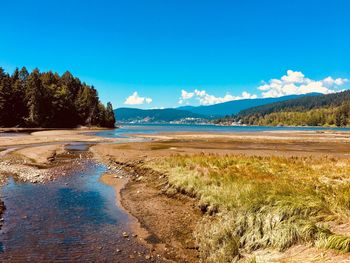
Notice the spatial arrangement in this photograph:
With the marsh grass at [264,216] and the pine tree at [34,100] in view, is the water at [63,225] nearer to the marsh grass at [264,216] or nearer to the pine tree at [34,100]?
the marsh grass at [264,216]

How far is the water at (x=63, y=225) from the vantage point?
10914mm

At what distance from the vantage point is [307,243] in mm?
8805

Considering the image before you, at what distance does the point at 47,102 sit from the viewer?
124250mm

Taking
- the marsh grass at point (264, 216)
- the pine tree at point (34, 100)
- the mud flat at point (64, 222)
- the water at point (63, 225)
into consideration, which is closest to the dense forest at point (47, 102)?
the pine tree at point (34, 100)

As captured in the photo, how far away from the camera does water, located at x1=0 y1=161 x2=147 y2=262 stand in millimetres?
10914

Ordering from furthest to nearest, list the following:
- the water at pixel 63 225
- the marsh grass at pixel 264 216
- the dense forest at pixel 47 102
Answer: the dense forest at pixel 47 102 → the water at pixel 63 225 → the marsh grass at pixel 264 216

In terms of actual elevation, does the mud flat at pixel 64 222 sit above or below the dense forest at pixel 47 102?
below

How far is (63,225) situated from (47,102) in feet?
398

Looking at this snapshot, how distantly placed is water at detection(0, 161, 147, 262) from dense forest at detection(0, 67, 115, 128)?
10398 centimetres

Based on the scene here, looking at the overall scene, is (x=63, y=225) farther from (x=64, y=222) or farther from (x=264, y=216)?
(x=264, y=216)

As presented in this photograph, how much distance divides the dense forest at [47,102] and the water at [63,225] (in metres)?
104

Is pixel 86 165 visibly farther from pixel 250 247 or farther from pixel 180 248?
pixel 250 247

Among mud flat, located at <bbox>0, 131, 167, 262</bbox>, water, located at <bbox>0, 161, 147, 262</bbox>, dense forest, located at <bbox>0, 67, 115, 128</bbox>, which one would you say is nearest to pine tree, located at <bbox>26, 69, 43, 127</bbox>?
dense forest, located at <bbox>0, 67, 115, 128</bbox>

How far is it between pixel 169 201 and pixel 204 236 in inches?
258
